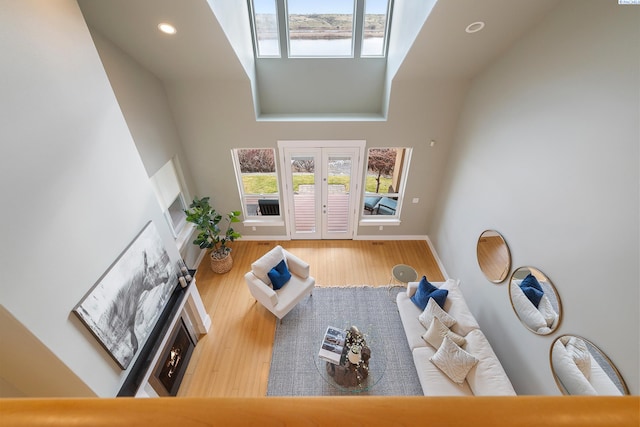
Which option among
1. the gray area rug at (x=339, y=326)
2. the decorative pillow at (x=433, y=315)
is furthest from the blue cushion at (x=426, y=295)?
the gray area rug at (x=339, y=326)

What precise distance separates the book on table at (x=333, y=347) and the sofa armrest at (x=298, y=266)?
3.00 ft

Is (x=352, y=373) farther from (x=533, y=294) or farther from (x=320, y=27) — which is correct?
(x=320, y=27)

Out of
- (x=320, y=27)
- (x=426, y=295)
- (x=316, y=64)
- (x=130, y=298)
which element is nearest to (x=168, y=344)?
(x=130, y=298)

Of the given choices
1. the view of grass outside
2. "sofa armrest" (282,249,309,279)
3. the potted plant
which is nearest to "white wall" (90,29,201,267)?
the potted plant

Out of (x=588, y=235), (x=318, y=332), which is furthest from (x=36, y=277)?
(x=588, y=235)

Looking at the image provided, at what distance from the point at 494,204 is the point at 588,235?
1.21 metres

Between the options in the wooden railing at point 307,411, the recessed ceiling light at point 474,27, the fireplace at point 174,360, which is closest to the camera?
the wooden railing at point 307,411

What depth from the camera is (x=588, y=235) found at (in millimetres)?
2145

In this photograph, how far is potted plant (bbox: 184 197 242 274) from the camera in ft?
13.9

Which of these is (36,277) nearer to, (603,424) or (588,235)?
(603,424)

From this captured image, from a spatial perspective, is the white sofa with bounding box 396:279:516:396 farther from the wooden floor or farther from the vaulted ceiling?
the vaulted ceiling

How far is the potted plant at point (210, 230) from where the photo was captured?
423 cm

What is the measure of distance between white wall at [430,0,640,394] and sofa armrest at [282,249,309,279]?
2.40 metres

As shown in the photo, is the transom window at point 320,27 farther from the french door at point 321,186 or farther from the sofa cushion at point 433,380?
the sofa cushion at point 433,380
